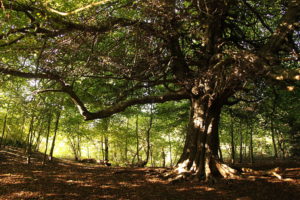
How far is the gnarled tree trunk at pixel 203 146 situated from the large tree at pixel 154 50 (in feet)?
0.13

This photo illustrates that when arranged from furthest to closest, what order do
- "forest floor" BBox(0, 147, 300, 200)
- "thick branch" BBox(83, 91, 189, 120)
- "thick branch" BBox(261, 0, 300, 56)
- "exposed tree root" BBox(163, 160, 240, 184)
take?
"thick branch" BBox(83, 91, 189, 120), "exposed tree root" BBox(163, 160, 240, 184), "forest floor" BBox(0, 147, 300, 200), "thick branch" BBox(261, 0, 300, 56)

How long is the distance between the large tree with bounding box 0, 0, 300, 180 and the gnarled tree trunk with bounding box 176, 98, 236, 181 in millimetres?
38

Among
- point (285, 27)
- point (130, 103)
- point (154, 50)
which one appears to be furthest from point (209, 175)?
point (285, 27)

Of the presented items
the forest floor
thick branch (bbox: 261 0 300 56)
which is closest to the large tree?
thick branch (bbox: 261 0 300 56)

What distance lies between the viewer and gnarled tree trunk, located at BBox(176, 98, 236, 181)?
25.2 ft

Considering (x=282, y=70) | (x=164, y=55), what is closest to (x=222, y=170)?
(x=282, y=70)

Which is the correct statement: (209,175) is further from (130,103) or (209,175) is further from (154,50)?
(154,50)

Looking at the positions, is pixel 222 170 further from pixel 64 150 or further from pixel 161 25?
pixel 64 150

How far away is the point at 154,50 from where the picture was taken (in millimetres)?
7621

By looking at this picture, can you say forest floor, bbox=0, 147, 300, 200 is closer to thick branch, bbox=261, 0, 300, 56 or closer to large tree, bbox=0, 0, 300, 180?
large tree, bbox=0, 0, 300, 180

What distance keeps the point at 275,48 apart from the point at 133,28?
4.33 m

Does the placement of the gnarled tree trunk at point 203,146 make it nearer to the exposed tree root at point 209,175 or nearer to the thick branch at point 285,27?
the exposed tree root at point 209,175

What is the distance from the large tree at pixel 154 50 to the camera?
516cm

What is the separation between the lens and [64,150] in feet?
132
